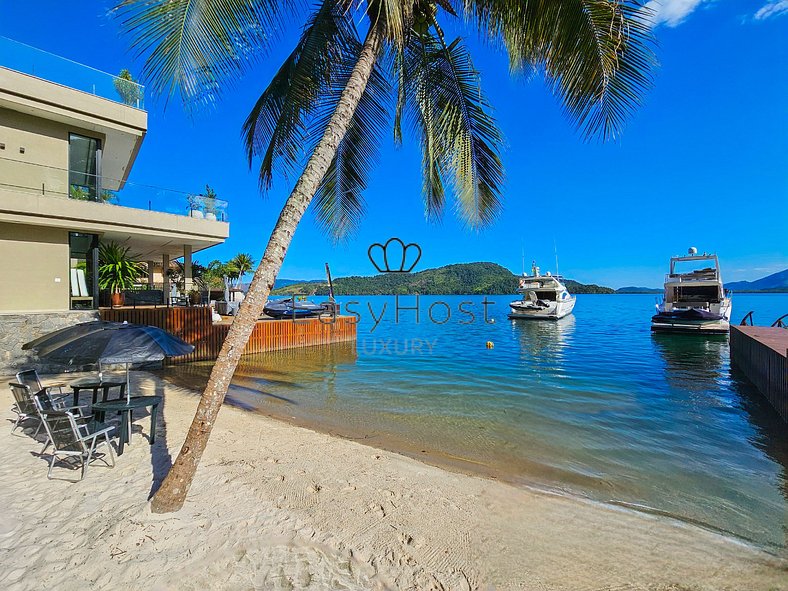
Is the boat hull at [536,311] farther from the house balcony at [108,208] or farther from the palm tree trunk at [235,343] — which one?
the palm tree trunk at [235,343]

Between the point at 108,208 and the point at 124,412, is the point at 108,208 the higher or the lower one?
the higher one

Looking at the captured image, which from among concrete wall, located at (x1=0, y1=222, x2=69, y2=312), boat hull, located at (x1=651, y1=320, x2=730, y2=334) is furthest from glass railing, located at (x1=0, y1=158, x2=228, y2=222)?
boat hull, located at (x1=651, y1=320, x2=730, y2=334)

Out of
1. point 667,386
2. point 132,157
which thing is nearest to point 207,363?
point 132,157

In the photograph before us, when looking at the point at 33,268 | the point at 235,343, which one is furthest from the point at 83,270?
the point at 235,343

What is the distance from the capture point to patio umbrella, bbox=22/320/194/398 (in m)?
5.12

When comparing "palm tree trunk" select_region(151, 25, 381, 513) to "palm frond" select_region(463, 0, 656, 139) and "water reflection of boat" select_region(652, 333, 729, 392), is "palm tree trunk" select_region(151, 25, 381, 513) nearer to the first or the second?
"palm frond" select_region(463, 0, 656, 139)

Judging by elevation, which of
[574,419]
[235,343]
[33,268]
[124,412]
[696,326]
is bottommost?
→ [574,419]

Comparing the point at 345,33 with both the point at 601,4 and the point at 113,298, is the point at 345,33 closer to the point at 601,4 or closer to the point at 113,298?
the point at 601,4

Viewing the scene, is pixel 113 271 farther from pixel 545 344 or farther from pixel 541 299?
pixel 541 299

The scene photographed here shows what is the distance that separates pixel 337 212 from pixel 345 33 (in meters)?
3.15

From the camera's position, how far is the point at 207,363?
15.1m

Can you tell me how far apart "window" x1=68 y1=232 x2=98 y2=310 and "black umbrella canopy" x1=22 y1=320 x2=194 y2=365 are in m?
9.74

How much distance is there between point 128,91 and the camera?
1459 cm

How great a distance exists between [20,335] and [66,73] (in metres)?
9.00
